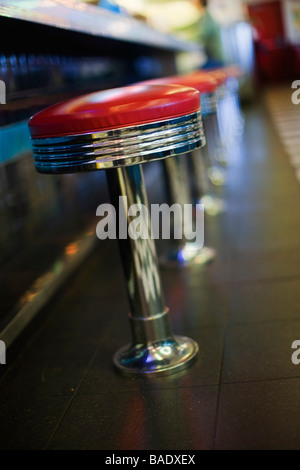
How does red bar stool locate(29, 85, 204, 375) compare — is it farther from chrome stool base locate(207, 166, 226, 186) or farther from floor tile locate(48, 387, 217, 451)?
chrome stool base locate(207, 166, 226, 186)

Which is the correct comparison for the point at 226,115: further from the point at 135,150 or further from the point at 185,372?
the point at 135,150

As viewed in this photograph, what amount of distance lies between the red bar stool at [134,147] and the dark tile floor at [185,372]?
118 millimetres

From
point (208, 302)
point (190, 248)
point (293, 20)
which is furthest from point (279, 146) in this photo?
point (293, 20)

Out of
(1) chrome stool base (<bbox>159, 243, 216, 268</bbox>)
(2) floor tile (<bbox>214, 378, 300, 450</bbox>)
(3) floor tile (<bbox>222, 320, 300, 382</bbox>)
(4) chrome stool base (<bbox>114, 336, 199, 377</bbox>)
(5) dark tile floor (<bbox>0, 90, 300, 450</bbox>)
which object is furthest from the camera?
(1) chrome stool base (<bbox>159, 243, 216, 268</bbox>)

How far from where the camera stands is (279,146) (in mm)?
6379

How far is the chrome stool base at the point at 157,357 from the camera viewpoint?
1.94 metres

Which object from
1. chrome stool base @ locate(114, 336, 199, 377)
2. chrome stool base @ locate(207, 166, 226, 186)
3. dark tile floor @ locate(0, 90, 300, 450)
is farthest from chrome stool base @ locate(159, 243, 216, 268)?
chrome stool base @ locate(207, 166, 226, 186)

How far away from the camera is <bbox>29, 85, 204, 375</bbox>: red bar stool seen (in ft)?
5.39

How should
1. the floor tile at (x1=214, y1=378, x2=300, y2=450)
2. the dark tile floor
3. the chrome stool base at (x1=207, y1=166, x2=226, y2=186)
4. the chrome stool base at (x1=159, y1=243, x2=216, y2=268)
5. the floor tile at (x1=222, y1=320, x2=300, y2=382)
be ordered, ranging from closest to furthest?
the floor tile at (x1=214, y1=378, x2=300, y2=450) → the dark tile floor → the floor tile at (x1=222, y1=320, x2=300, y2=382) → the chrome stool base at (x1=159, y1=243, x2=216, y2=268) → the chrome stool base at (x1=207, y1=166, x2=226, y2=186)

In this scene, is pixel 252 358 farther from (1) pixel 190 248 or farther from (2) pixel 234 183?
(2) pixel 234 183

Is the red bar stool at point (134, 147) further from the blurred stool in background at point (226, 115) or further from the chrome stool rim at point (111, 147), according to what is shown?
the blurred stool in background at point (226, 115)

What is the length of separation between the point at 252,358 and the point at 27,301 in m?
0.78

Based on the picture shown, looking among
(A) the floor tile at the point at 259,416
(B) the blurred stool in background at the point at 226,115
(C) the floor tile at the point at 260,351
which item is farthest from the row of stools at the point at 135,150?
(B) the blurred stool in background at the point at 226,115

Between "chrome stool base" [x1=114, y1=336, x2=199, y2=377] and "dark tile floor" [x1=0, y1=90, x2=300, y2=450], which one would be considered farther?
"chrome stool base" [x1=114, y1=336, x2=199, y2=377]
